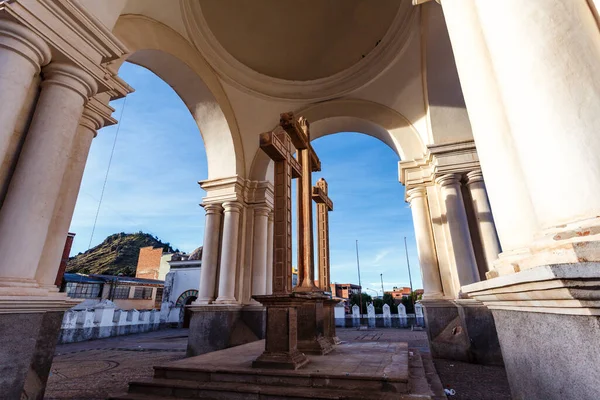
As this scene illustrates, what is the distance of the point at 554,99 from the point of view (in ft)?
5.16

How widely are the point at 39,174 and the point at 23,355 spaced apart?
1601 millimetres

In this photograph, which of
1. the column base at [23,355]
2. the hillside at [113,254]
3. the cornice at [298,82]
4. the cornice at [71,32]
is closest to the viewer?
the column base at [23,355]

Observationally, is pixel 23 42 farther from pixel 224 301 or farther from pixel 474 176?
pixel 474 176

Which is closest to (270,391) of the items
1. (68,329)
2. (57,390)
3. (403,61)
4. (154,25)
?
(57,390)

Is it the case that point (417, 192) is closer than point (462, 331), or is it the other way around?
point (462, 331)

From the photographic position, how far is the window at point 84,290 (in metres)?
20.2

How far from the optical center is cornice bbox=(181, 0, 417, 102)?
6.61 m

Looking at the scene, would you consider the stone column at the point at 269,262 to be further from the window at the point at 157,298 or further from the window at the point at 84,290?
the window at the point at 157,298

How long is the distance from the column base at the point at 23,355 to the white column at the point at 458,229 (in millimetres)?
6129

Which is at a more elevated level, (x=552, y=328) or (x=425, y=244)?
(x=425, y=244)

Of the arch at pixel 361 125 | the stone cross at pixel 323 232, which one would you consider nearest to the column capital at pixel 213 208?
the arch at pixel 361 125

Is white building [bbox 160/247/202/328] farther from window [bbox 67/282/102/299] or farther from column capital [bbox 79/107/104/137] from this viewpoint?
column capital [bbox 79/107/104/137]

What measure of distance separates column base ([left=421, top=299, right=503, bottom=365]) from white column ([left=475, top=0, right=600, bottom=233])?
172 inches

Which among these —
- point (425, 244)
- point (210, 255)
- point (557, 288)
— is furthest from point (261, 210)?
point (557, 288)
